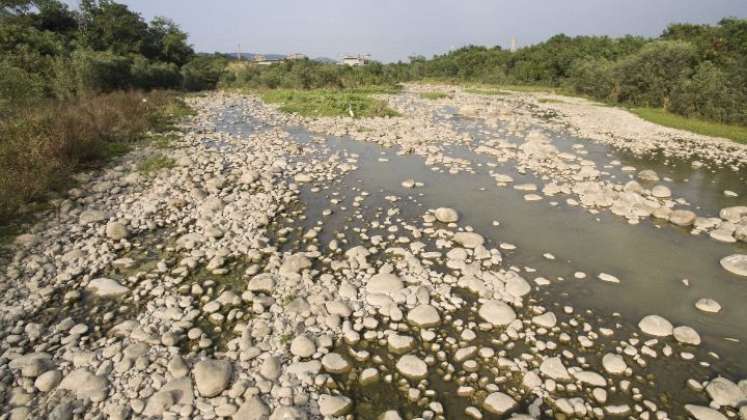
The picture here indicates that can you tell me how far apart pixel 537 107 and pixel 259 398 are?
2859 centimetres

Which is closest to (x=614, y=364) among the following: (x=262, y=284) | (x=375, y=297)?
(x=375, y=297)

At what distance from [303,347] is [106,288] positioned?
3220mm

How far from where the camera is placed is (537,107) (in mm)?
27547

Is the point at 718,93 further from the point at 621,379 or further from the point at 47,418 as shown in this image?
the point at 47,418

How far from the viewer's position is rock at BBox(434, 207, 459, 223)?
8.05 metres

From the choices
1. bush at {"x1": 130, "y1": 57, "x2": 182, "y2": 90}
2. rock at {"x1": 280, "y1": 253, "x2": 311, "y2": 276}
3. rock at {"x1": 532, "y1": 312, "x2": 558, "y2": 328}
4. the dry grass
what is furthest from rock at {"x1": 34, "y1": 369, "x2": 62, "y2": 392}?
bush at {"x1": 130, "y1": 57, "x2": 182, "y2": 90}

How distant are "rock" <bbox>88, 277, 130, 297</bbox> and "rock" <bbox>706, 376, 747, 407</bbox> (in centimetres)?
726

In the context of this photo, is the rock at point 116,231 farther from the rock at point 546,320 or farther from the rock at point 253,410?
the rock at point 546,320

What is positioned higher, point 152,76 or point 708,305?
point 152,76

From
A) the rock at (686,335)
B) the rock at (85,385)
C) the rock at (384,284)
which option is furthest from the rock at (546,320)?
the rock at (85,385)

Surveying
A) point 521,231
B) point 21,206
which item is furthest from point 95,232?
point 521,231

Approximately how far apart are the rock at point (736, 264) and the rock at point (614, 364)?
12.7 ft

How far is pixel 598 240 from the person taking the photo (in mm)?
7469

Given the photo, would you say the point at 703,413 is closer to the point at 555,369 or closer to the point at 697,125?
the point at 555,369
